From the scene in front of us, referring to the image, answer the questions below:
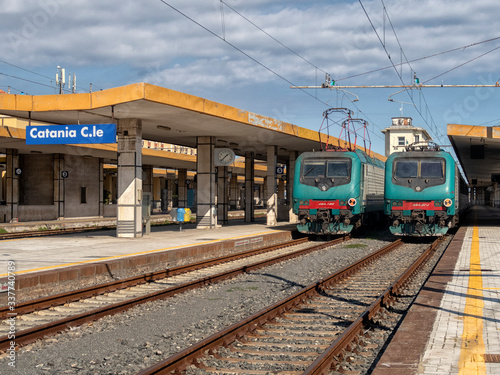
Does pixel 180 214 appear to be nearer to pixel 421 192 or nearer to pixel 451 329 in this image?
pixel 421 192

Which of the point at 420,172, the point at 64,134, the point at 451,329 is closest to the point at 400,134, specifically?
the point at 420,172

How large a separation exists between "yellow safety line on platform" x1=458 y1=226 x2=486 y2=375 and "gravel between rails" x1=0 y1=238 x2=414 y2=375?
313cm

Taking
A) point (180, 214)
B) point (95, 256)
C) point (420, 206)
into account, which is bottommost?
point (95, 256)

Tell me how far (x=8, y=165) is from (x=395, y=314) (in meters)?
27.4

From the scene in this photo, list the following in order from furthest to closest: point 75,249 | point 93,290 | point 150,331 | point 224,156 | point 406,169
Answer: point 224,156
point 406,169
point 75,249
point 93,290
point 150,331

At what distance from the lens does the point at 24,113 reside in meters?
17.8

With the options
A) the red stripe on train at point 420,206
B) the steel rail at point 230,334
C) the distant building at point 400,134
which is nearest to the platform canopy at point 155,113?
the red stripe on train at point 420,206

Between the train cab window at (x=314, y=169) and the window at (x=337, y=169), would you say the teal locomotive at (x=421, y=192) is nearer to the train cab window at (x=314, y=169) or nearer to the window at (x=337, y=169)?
the window at (x=337, y=169)

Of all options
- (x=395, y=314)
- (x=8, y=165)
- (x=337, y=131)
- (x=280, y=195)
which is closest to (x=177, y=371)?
(x=395, y=314)

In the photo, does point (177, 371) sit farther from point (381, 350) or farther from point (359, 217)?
point (359, 217)

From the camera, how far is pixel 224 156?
81.2 ft

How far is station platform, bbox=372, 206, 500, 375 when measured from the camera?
5.28 meters

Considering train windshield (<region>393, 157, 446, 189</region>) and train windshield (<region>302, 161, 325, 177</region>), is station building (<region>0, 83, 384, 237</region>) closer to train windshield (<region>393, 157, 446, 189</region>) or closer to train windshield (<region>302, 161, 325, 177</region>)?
train windshield (<region>302, 161, 325, 177</region>)

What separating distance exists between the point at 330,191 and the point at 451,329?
→ 13633mm
